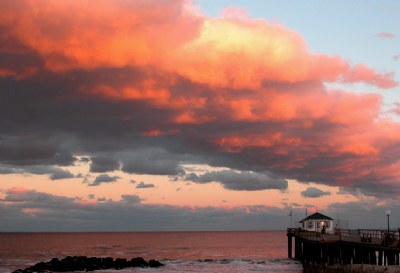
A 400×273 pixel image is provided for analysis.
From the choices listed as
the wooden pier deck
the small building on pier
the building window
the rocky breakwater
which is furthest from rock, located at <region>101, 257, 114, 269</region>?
the building window

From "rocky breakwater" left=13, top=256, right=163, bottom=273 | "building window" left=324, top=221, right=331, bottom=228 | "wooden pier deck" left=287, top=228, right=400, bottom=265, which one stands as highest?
"building window" left=324, top=221, right=331, bottom=228

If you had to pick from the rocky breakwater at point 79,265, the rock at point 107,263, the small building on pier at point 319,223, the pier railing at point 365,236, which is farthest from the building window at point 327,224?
the rock at point 107,263

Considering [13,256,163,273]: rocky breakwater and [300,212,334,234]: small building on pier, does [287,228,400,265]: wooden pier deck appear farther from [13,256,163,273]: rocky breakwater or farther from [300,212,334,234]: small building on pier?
[13,256,163,273]: rocky breakwater

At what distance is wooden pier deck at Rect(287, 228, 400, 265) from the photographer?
2208 inches

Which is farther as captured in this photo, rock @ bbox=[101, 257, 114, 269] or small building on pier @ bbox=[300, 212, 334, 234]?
small building on pier @ bbox=[300, 212, 334, 234]

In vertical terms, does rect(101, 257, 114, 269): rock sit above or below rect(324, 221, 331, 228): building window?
below

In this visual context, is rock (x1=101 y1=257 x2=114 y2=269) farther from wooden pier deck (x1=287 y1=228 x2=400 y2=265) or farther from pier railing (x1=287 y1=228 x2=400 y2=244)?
pier railing (x1=287 y1=228 x2=400 y2=244)

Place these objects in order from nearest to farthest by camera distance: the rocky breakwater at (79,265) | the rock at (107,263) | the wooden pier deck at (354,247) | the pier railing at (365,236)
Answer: the wooden pier deck at (354,247)
the pier railing at (365,236)
the rocky breakwater at (79,265)
the rock at (107,263)

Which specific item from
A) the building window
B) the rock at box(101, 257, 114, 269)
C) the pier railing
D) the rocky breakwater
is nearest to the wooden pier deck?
the pier railing

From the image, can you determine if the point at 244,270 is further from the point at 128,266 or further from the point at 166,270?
the point at 128,266

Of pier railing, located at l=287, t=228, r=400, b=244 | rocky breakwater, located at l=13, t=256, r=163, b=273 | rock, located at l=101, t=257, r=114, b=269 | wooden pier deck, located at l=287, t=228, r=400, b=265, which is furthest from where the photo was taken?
rock, located at l=101, t=257, r=114, b=269

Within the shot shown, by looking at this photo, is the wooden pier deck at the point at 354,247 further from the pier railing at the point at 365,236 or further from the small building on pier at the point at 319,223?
the small building on pier at the point at 319,223

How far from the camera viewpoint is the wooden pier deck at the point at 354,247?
56091 millimetres

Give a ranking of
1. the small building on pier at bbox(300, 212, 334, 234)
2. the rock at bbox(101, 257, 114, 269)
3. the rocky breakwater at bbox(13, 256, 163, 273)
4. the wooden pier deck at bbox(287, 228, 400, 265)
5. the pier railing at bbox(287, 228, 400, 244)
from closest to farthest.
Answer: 1. the wooden pier deck at bbox(287, 228, 400, 265)
2. the pier railing at bbox(287, 228, 400, 244)
3. the rocky breakwater at bbox(13, 256, 163, 273)
4. the rock at bbox(101, 257, 114, 269)
5. the small building on pier at bbox(300, 212, 334, 234)
